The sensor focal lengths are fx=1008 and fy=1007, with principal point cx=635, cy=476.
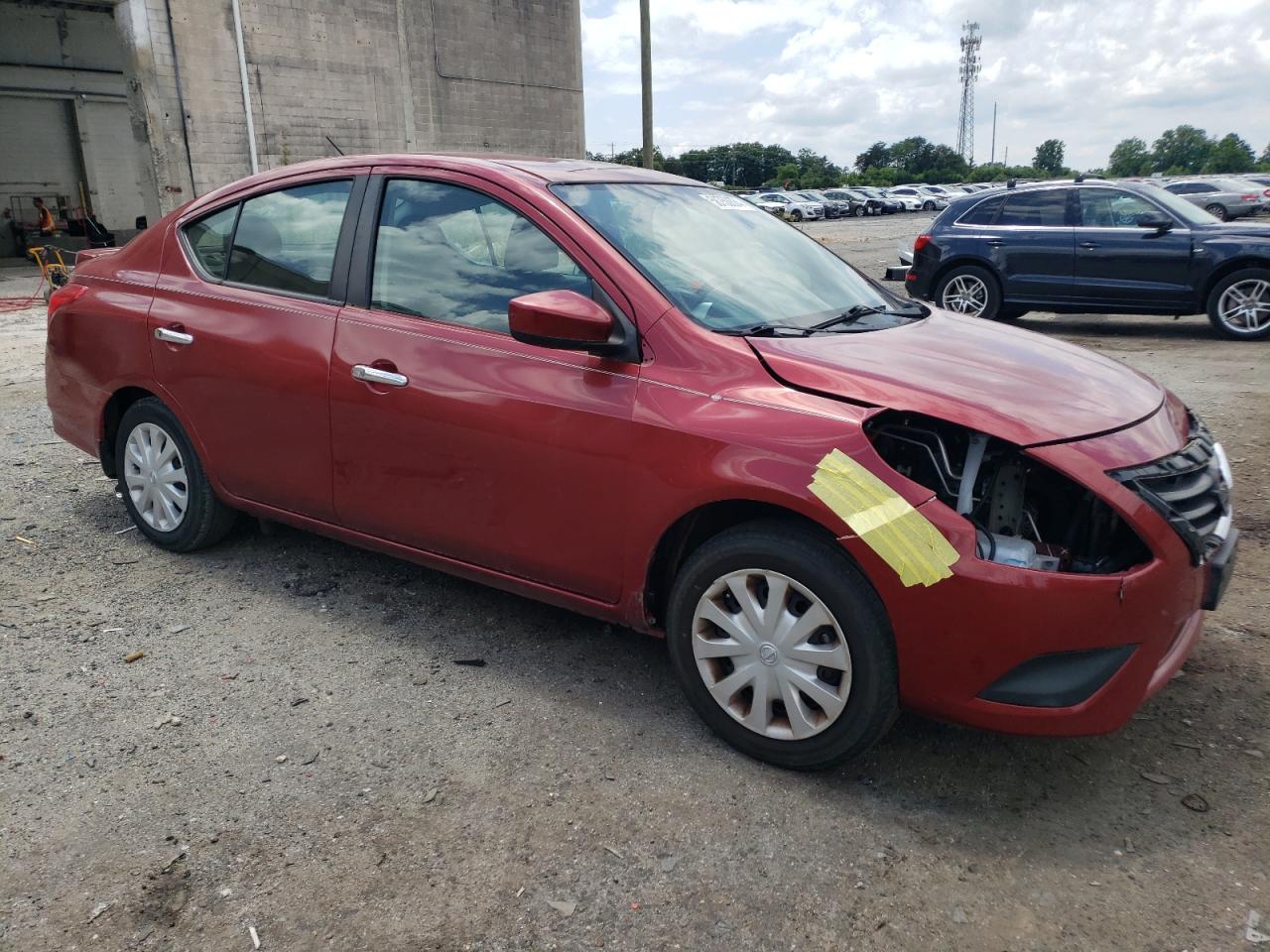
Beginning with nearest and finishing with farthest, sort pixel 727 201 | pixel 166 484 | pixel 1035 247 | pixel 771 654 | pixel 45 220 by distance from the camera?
pixel 771 654 < pixel 727 201 < pixel 166 484 < pixel 1035 247 < pixel 45 220

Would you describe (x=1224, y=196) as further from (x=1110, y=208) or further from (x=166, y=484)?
(x=166, y=484)

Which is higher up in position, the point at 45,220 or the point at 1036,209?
the point at 45,220

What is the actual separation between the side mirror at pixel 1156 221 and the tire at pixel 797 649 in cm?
927

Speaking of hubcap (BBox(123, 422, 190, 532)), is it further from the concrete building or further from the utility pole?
the utility pole

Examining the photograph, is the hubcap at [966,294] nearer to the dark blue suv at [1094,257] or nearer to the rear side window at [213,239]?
the dark blue suv at [1094,257]

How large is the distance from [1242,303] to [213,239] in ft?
32.4

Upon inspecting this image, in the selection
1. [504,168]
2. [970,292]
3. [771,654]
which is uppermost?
[504,168]

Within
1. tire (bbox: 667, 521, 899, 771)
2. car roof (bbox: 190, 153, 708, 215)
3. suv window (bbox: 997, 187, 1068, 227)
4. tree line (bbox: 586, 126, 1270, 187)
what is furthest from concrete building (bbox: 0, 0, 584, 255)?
tree line (bbox: 586, 126, 1270, 187)

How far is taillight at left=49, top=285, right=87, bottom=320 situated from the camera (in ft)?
15.0

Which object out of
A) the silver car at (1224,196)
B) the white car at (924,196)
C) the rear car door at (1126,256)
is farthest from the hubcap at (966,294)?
the white car at (924,196)

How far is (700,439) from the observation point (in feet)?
9.36

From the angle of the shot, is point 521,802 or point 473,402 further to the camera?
point 473,402

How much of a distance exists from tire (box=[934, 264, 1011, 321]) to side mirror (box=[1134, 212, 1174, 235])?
4.94 feet

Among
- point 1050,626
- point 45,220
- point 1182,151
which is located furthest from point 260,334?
point 1182,151
